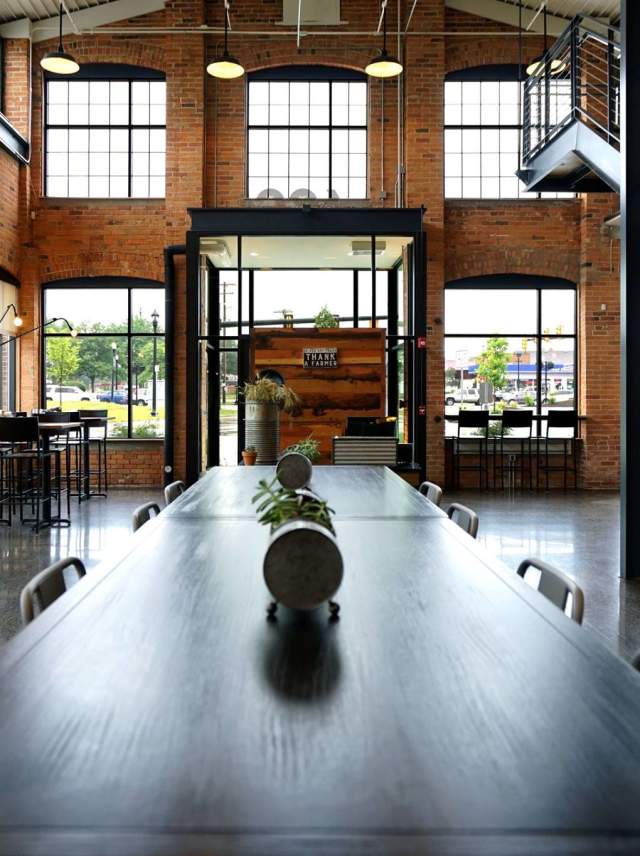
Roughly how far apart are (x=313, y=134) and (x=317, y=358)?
12.8 feet

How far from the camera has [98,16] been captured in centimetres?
1130

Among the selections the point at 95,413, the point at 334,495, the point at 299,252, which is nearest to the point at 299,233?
the point at 299,252

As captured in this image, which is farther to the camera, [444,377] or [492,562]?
[444,377]

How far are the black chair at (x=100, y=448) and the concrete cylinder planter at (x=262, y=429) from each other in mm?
4957

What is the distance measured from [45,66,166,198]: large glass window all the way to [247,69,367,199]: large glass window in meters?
1.37

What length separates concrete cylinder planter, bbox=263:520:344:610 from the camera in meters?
1.60

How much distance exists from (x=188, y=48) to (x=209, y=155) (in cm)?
146

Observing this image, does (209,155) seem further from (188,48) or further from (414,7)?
(414,7)

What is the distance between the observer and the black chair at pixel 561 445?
1134cm

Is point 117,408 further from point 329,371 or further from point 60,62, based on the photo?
point 60,62

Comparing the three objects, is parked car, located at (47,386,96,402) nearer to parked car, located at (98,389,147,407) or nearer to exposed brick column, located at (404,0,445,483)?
parked car, located at (98,389,147,407)

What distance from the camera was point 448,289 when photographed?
11656 mm

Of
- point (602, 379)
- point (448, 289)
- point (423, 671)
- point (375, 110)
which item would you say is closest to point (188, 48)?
point (375, 110)

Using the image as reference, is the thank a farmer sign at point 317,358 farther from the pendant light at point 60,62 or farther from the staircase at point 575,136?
the pendant light at point 60,62
